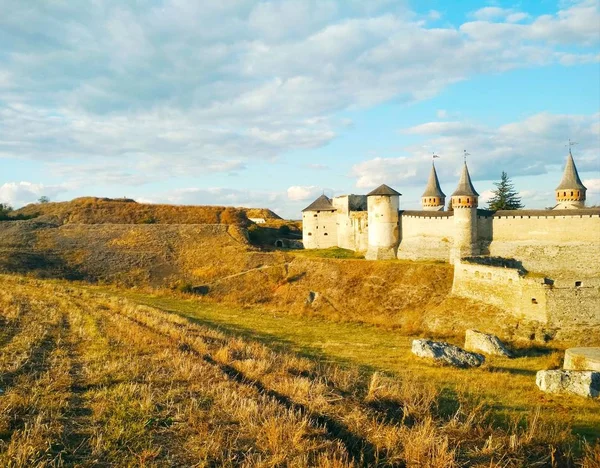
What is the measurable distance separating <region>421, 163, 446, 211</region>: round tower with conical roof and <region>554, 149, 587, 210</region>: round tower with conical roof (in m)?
10.3

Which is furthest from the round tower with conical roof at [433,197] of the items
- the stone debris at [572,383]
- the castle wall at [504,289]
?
the stone debris at [572,383]

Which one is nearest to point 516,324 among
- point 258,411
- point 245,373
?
point 245,373

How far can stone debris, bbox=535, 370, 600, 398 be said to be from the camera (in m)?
12.5

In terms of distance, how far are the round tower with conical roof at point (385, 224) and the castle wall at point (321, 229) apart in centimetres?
840

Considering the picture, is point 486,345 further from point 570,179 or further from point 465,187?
point 570,179

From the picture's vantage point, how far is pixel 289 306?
30375 mm

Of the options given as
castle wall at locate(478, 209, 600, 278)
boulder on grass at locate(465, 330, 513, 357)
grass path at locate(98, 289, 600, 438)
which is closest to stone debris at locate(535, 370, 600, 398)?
grass path at locate(98, 289, 600, 438)

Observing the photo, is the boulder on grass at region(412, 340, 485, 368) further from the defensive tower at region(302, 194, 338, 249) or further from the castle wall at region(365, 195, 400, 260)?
the defensive tower at region(302, 194, 338, 249)

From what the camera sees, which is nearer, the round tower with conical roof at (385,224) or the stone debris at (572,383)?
the stone debris at (572,383)

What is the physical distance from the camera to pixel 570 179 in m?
40.5

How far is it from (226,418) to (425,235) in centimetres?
3417

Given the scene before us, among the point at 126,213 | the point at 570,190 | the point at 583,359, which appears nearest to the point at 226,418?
the point at 583,359

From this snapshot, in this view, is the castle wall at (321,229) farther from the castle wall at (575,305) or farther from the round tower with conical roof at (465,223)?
the castle wall at (575,305)

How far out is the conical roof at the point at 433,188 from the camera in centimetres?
4612
